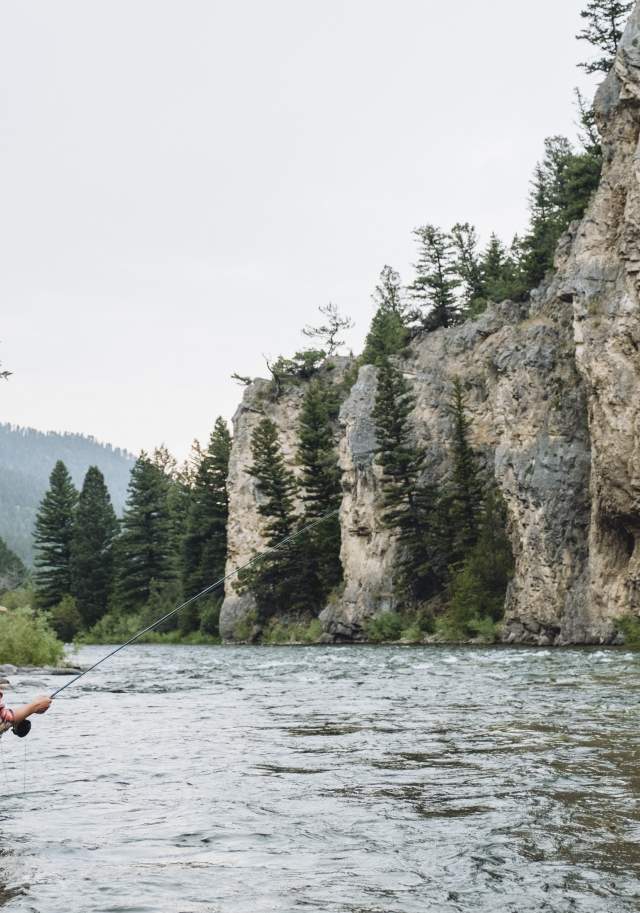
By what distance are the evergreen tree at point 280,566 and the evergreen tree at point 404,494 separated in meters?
8.17

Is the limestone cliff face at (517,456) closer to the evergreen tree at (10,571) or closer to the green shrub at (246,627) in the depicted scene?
the green shrub at (246,627)

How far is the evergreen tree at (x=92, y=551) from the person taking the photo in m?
83.9

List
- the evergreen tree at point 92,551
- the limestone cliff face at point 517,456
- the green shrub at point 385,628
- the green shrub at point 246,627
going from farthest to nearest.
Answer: the evergreen tree at point 92,551 < the green shrub at point 246,627 < the green shrub at point 385,628 < the limestone cliff face at point 517,456

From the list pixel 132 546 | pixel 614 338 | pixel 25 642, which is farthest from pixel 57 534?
pixel 25 642

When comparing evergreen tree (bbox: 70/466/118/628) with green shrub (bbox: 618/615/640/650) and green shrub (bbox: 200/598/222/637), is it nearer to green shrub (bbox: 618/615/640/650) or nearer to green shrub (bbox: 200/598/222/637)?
green shrub (bbox: 200/598/222/637)

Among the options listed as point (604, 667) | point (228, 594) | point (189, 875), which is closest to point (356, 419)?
point (228, 594)

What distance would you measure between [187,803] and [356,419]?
53.8 m

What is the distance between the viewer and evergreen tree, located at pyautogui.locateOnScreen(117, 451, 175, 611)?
8269 cm

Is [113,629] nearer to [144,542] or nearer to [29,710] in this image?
[144,542]

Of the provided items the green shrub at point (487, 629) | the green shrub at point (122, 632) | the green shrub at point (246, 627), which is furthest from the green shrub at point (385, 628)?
the green shrub at point (122, 632)

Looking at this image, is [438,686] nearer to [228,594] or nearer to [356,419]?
[356,419]

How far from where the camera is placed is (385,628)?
167ft

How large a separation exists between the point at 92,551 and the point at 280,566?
28.5 meters

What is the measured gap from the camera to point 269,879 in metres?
5.72
